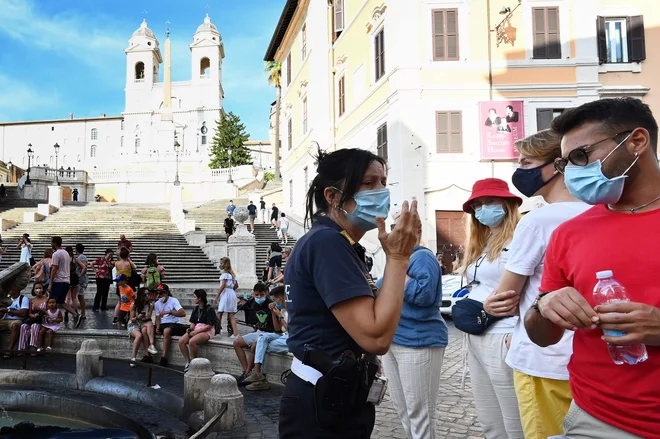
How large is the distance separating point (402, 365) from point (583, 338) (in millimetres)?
2284

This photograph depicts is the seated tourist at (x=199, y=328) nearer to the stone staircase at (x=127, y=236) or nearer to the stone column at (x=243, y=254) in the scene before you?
the stone column at (x=243, y=254)

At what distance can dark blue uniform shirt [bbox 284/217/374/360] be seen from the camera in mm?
2107

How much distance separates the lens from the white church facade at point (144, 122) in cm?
8362

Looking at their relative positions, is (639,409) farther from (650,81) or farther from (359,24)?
(359,24)

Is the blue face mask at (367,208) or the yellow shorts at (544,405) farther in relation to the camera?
the yellow shorts at (544,405)

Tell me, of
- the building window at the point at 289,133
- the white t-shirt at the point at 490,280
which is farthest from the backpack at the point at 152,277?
the building window at the point at 289,133

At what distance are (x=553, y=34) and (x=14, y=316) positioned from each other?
1906 centimetres

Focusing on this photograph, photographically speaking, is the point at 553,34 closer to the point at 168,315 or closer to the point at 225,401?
the point at 168,315

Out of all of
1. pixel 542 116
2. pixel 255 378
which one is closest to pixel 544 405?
pixel 255 378

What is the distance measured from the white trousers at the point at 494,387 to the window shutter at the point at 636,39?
20.3 metres

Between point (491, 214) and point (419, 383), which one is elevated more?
point (491, 214)

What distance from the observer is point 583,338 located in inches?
75.7

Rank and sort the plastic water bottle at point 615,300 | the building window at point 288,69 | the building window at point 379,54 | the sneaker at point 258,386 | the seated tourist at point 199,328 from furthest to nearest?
the building window at point 288,69 → the building window at point 379,54 → the seated tourist at point 199,328 → the sneaker at point 258,386 → the plastic water bottle at point 615,300

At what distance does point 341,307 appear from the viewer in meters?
2.09
